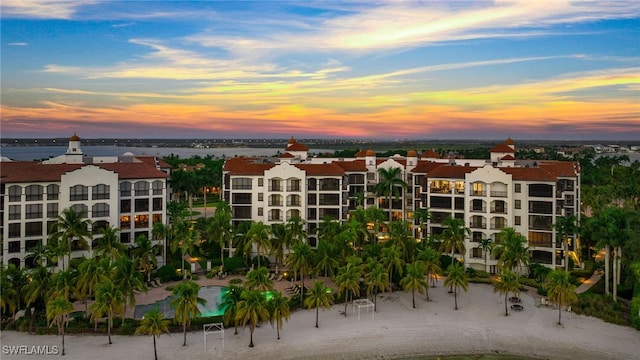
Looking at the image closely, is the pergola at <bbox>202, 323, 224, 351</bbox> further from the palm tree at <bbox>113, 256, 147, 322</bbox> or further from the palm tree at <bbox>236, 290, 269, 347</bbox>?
the palm tree at <bbox>113, 256, 147, 322</bbox>

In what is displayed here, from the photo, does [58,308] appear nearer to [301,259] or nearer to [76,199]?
[301,259]

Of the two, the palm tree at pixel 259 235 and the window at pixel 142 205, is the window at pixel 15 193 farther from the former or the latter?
the palm tree at pixel 259 235

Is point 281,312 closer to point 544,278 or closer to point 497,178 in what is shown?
point 544,278

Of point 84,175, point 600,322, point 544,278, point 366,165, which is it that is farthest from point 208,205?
point 600,322

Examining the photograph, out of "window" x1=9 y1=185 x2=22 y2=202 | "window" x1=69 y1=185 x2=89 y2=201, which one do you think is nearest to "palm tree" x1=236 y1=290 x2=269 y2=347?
"window" x1=69 y1=185 x2=89 y2=201

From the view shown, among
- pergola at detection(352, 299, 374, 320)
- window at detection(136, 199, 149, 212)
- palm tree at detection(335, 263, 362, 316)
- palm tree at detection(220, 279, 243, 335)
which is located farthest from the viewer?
window at detection(136, 199, 149, 212)

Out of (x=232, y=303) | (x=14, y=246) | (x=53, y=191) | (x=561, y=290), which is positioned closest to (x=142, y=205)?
(x=53, y=191)
